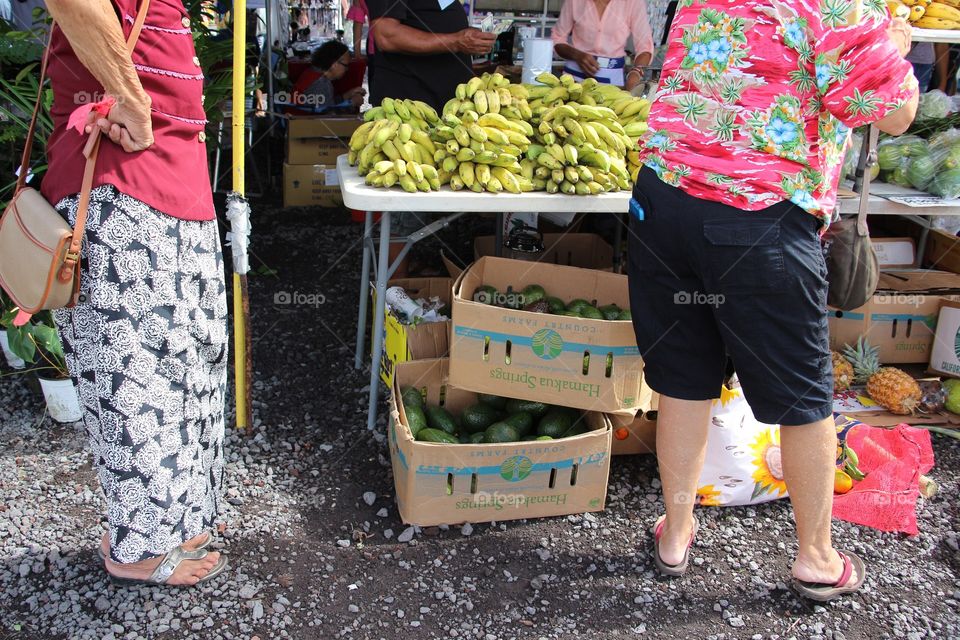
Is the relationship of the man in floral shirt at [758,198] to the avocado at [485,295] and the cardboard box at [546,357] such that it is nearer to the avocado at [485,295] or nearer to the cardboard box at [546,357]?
the cardboard box at [546,357]

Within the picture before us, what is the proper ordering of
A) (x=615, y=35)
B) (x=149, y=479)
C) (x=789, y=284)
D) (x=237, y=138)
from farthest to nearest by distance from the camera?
(x=615, y=35), (x=237, y=138), (x=149, y=479), (x=789, y=284)

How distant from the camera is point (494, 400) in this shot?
3172 millimetres

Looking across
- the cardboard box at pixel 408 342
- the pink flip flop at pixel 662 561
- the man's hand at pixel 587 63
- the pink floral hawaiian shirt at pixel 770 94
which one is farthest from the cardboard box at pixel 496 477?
the man's hand at pixel 587 63

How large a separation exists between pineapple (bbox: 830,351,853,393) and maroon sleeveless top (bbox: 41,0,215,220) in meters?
2.88

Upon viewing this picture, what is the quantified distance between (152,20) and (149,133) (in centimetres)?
28

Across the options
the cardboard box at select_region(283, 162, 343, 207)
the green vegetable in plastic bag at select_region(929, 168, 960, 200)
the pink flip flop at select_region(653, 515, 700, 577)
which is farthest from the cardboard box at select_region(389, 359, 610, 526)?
the cardboard box at select_region(283, 162, 343, 207)

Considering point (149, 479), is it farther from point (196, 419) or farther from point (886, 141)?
point (886, 141)

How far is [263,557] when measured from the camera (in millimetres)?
2646

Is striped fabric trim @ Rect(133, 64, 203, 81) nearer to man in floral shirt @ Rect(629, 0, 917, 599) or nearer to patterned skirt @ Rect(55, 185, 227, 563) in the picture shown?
patterned skirt @ Rect(55, 185, 227, 563)

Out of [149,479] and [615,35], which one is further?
[615,35]

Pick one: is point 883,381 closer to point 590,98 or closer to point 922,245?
point 922,245

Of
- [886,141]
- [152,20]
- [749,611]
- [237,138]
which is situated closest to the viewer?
[152,20]

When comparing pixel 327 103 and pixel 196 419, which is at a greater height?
pixel 327 103

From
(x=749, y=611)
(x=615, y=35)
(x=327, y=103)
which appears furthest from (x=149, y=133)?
(x=327, y=103)
